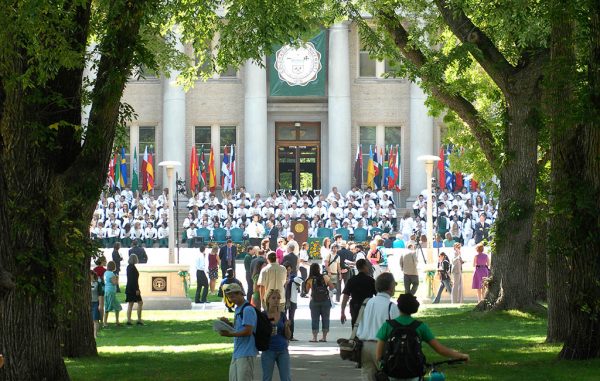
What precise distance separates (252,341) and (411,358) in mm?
3063

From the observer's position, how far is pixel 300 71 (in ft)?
199

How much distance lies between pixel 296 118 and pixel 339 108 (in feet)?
8.91

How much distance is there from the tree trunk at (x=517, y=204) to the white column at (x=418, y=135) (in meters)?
32.7

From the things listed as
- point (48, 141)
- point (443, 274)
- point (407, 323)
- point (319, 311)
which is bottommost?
point (319, 311)

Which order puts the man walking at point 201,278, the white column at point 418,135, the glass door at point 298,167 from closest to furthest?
the man walking at point 201,278 → the white column at point 418,135 → the glass door at point 298,167

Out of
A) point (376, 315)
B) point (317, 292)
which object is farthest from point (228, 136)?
point (376, 315)

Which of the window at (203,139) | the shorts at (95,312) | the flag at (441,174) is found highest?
the window at (203,139)

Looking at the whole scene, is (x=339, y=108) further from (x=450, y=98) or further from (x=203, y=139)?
(x=450, y=98)

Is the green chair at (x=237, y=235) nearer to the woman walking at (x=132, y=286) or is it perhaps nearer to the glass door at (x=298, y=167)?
the glass door at (x=298, y=167)

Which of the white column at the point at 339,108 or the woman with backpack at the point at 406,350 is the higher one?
the white column at the point at 339,108

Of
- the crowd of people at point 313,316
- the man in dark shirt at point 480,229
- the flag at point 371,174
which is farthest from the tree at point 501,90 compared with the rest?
the flag at point 371,174

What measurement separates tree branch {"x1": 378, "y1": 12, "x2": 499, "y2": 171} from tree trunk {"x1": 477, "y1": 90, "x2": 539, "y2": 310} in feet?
3.00

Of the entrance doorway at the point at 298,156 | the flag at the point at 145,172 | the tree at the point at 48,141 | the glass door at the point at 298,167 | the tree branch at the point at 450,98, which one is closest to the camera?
the tree at the point at 48,141

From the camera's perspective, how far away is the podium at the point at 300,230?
1959 inches
